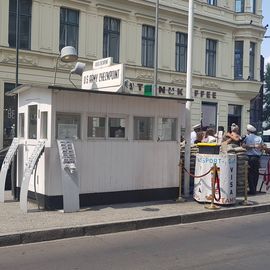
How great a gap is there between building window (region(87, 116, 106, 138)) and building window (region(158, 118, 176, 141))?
1.56 meters

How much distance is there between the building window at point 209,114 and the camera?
108 feet

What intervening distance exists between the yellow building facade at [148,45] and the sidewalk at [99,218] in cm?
1456

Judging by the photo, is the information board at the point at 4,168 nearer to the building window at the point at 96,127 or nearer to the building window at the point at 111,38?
the building window at the point at 96,127

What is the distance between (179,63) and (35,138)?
21.7 metres

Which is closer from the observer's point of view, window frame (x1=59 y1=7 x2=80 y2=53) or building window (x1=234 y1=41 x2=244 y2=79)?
window frame (x1=59 y1=7 x2=80 y2=53)

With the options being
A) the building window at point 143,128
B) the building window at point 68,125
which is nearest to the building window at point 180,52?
the building window at point 143,128

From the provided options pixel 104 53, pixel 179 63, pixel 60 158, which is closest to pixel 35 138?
pixel 60 158

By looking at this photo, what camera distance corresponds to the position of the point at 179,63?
3148 centimetres

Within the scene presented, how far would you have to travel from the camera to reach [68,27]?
26.1 meters

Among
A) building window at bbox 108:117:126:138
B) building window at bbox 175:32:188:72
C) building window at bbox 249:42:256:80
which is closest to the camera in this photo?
building window at bbox 108:117:126:138

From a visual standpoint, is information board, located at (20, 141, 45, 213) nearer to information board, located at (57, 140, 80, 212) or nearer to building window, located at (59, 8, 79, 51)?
information board, located at (57, 140, 80, 212)

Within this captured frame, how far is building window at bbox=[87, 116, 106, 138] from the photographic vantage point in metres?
10.6

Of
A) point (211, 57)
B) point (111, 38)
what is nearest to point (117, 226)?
point (111, 38)

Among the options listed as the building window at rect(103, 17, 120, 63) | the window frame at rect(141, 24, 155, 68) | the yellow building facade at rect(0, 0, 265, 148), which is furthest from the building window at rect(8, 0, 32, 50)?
A: the window frame at rect(141, 24, 155, 68)
